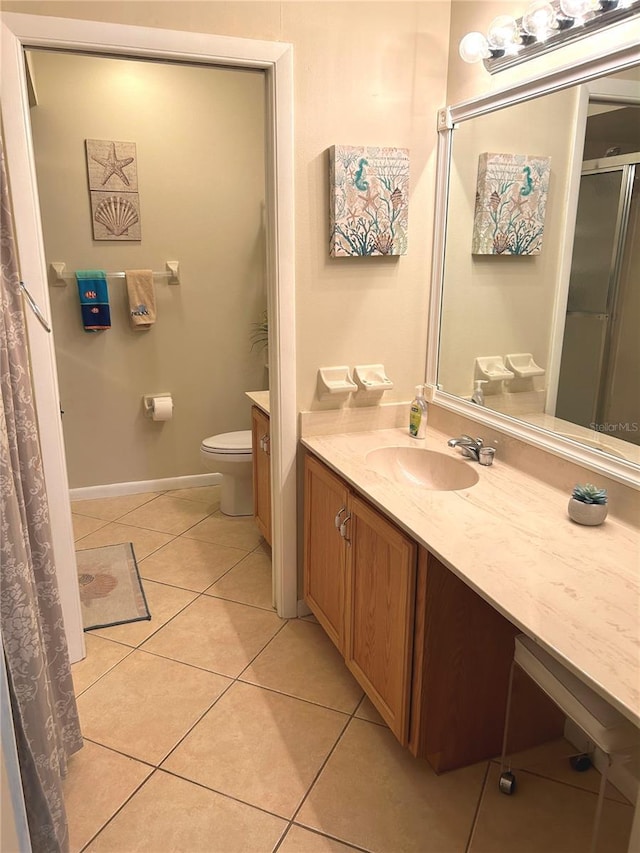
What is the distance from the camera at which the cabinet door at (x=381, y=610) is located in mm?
1737

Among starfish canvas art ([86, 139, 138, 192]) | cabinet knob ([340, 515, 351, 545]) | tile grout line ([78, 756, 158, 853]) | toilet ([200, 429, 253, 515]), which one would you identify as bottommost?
tile grout line ([78, 756, 158, 853])

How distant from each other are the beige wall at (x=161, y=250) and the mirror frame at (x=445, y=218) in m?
1.76

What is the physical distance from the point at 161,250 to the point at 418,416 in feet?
7.07

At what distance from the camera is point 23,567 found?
55.6 inches

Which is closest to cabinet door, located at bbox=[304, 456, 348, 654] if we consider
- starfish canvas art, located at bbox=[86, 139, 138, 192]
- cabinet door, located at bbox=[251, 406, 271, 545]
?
cabinet door, located at bbox=[251, 406, 271, 545]

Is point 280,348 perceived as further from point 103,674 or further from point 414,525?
point 103,674

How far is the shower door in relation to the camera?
5.32ft

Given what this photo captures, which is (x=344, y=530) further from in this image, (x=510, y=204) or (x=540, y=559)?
(x=510, y=204)

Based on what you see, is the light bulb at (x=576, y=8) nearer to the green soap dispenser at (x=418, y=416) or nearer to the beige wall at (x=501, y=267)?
the beige wall at (x=501, y=267)

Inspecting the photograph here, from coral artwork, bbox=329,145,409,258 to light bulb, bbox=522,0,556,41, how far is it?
0.61 meters

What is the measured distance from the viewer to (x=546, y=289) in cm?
196

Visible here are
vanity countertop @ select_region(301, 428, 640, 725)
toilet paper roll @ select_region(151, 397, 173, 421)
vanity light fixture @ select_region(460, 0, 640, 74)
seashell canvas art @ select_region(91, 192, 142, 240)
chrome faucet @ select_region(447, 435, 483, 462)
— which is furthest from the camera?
toilet paper roll @ select_region(151, 397, 173, 421)

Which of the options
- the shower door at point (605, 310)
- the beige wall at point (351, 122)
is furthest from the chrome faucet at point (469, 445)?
the beige wall at point (351, 122)

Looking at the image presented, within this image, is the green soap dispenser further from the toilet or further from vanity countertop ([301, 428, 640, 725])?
the toilet
